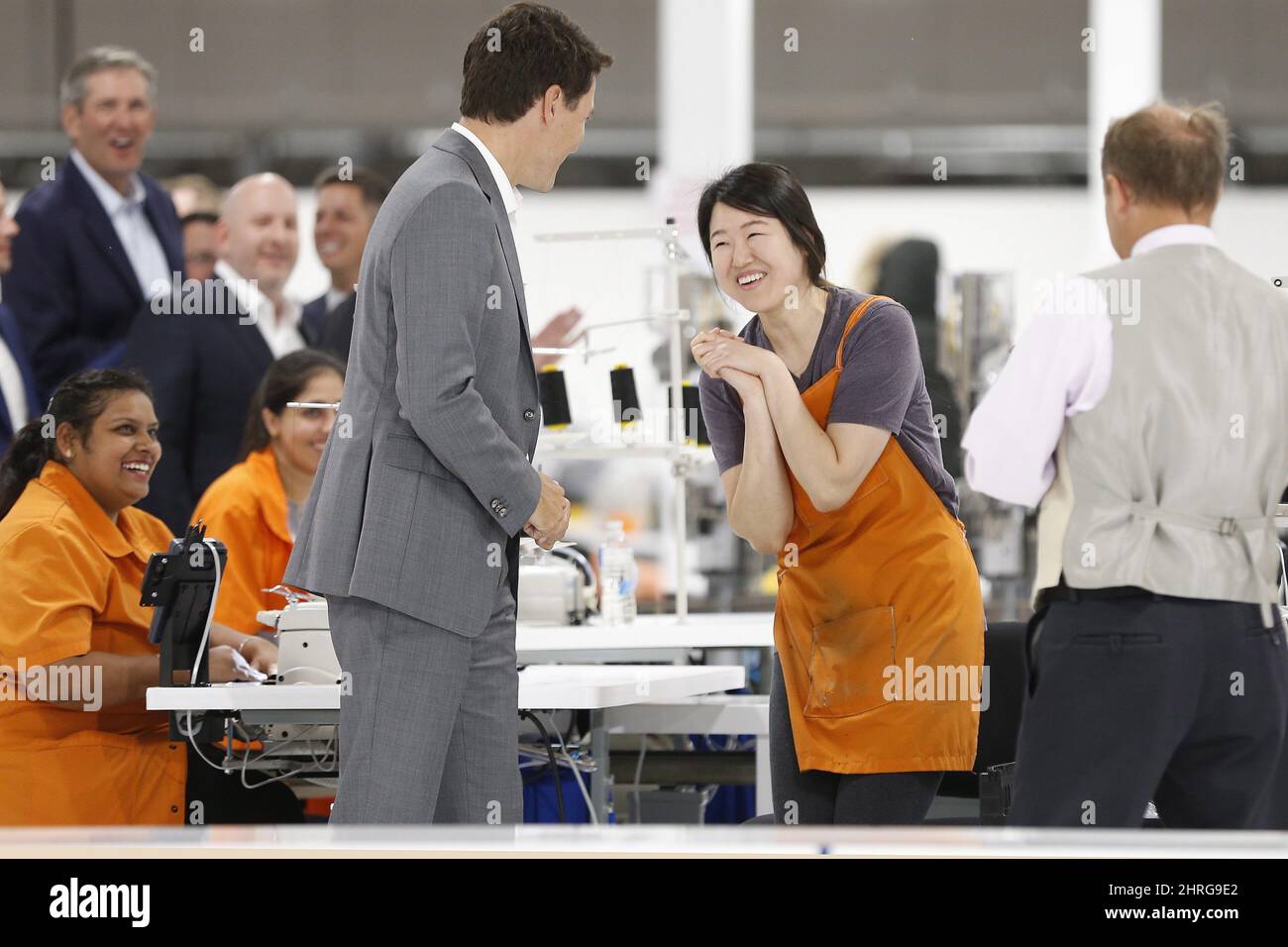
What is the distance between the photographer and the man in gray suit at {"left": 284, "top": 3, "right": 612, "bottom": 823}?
1731mm

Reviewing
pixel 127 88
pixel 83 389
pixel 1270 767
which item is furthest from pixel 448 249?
pixel 127 88

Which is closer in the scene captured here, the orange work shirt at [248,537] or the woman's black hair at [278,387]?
the orange work shirt at [248,537]

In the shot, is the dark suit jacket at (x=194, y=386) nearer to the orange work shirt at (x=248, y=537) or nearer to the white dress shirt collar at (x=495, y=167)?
the orange work shirt at (x=248, y=537)

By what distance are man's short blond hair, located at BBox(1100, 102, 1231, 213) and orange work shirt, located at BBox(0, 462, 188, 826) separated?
1838 mm

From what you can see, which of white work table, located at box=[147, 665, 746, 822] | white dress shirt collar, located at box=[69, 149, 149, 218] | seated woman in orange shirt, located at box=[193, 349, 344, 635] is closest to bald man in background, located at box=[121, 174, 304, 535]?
white dress shirt collar, located at box=[69, 149, 149, 218]

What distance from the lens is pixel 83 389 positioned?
2885mm

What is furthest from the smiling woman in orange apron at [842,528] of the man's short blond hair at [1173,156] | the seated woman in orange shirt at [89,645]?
the seated woman in orange shirt at [89,645]

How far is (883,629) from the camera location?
190 cm

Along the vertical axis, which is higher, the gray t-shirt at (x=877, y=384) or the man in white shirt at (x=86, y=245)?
the man in white shirt at (x=86, y=245)

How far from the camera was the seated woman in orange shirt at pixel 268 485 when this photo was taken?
3.25m

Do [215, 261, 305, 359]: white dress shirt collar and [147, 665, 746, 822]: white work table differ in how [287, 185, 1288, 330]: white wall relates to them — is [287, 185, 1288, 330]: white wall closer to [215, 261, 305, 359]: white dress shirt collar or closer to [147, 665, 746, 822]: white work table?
[215, 261, 305, 359]: white dress shirt collar

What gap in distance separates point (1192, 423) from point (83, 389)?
6.91 feet

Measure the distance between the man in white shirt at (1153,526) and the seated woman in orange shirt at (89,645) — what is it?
160 centimetres
